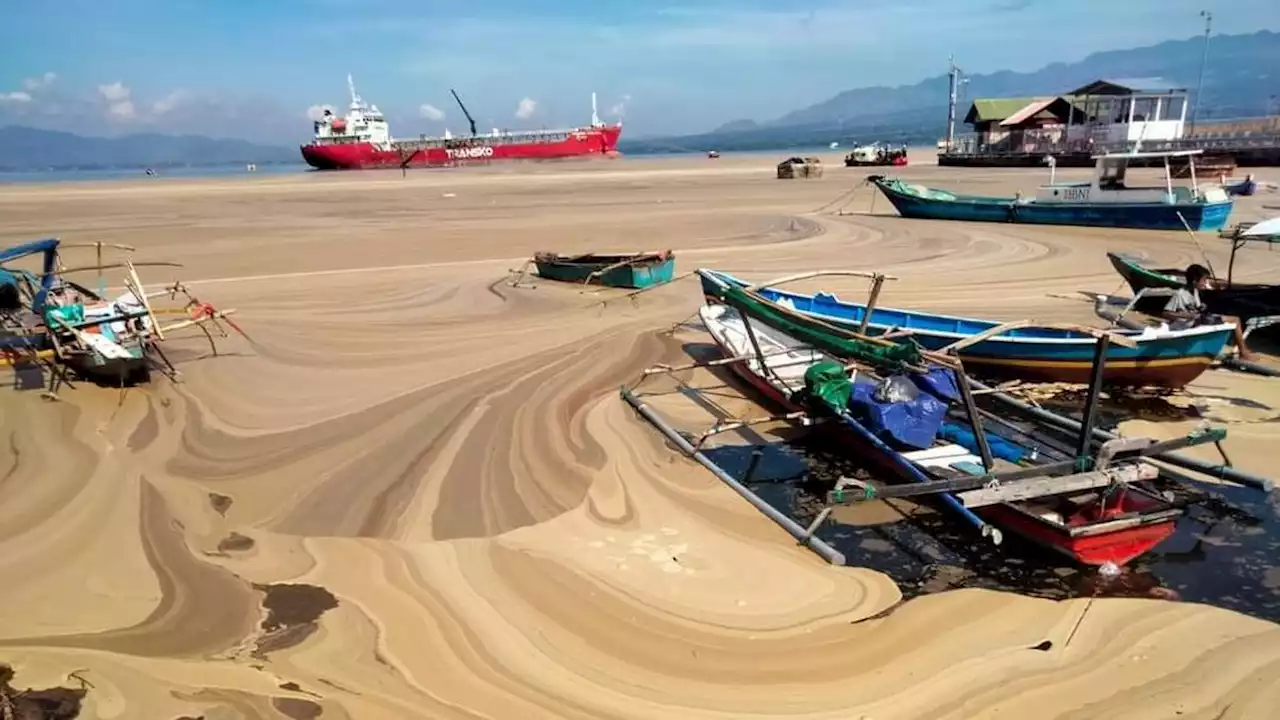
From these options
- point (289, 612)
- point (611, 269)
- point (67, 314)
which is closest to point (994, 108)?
point (611, 269)

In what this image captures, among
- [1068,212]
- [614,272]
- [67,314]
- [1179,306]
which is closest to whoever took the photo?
[67,314]

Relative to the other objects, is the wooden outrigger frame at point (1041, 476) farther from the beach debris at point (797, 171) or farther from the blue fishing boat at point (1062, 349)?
the beach debris at point (797, 171)

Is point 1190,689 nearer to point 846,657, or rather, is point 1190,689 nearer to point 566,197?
point 846,657

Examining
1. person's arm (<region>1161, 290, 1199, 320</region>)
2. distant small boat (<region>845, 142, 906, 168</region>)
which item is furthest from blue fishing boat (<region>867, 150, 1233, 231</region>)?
distant small boat (<region>845, 142, 906, 168</region>)

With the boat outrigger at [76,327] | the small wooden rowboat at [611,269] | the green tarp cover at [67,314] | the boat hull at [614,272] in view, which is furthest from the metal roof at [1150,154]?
the green tarp cover at [67,314]

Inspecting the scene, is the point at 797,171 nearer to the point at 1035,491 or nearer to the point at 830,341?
the point at 830,341

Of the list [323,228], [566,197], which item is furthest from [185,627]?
[566,197]

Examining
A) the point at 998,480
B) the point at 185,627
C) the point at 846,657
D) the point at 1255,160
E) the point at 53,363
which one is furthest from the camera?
the point at 1255,160
